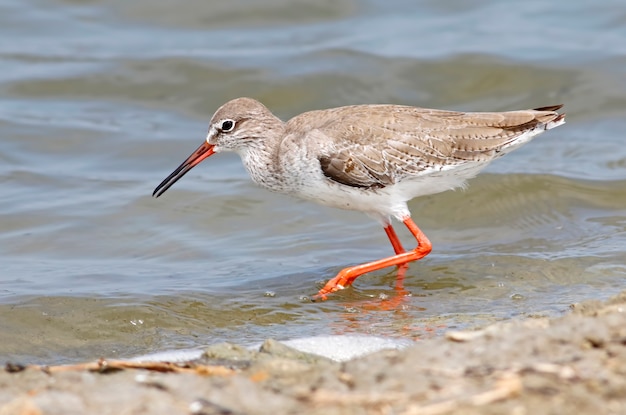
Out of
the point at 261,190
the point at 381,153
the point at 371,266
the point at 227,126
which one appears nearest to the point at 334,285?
the point at 371,266

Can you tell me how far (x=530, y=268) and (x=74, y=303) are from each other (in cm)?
418

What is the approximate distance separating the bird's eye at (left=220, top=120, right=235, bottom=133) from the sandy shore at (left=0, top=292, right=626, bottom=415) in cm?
448

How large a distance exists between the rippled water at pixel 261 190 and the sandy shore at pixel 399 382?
7.60 feet

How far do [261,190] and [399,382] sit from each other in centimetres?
771

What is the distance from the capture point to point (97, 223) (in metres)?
10.7

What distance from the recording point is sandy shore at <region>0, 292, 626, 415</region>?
12.8ft

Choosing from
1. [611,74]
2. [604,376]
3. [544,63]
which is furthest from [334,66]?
[604,376]

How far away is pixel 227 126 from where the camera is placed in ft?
29.7

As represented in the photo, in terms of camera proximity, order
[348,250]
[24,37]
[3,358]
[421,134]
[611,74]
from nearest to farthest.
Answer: [3,358] < [421,134] < [348,250] < [611,74] < [24,37]

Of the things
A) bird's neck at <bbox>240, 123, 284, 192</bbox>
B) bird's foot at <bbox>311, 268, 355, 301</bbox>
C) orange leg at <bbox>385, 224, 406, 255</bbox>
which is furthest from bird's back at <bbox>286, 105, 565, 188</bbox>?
orange leg at <bbox>385, 224, 406, 255</bbox>

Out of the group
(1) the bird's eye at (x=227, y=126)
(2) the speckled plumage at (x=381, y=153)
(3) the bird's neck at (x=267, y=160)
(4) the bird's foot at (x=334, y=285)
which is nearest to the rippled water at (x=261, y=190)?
(4) the bird's foot at (x=334, y=285)

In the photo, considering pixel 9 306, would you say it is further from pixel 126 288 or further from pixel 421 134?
pixel 421 134

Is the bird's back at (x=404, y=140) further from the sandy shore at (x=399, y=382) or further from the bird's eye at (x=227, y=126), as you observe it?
the sandy shore at (x=399, y=382)

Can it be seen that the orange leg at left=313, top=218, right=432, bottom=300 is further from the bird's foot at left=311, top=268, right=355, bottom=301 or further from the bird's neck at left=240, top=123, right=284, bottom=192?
the bird's neck at left=240, top=123, right=284, bottom=192
